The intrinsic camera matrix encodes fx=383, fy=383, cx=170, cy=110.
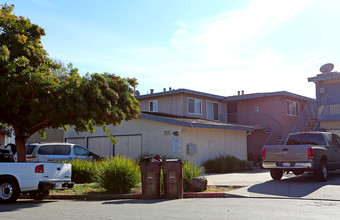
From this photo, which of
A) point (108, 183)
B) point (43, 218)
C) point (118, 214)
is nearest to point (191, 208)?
point (118, 214)

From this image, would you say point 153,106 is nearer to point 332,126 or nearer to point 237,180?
point 332,126

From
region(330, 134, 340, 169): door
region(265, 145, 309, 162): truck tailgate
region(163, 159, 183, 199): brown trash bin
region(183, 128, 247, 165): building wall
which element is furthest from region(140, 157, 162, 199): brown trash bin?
region(183, 128, 247, 165): building wall

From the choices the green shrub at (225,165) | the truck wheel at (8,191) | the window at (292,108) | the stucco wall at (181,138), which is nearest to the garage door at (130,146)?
the stucco wall at (181,138)

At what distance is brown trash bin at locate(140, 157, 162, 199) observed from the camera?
38.6 feet

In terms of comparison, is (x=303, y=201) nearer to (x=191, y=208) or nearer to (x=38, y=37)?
(x=191, y=208)

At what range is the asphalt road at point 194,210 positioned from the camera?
26.4ft

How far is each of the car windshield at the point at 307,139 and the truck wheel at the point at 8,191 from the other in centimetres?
1048

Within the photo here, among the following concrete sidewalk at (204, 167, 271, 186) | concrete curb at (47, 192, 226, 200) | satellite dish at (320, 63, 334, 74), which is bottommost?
concrete curb at (47, 192, 226, 200)

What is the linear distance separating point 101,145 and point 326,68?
1632cm

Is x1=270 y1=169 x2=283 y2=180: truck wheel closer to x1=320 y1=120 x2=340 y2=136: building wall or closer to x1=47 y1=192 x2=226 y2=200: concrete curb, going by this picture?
x1=47 y1=192 x2=226 y2=200: concrete curb

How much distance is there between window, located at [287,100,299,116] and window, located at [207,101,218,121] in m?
5.82

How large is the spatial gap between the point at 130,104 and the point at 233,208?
5967mm

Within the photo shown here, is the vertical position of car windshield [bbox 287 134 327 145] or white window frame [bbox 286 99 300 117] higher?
Answer: white window frame [bbox 286 99 300 117]

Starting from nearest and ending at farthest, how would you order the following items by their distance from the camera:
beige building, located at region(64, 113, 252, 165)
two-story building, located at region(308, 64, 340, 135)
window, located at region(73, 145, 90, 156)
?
window, located at region(73, 145, 90, 156) → beige building, located at region(64, 113, 252, 165) → two-story building, located at region(308, 64, 340, 135)
